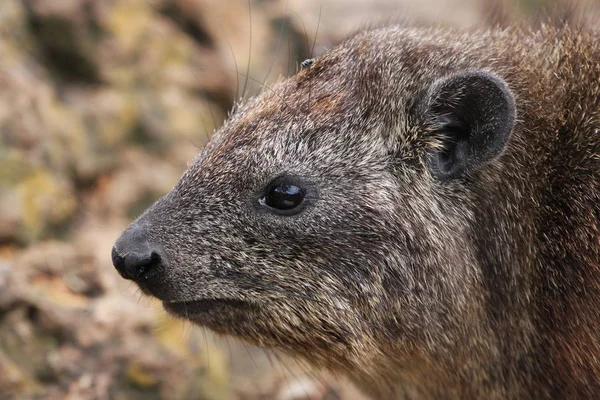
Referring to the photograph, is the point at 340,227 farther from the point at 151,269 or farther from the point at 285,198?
the point at 151,269

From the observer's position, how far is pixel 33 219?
6.47 m

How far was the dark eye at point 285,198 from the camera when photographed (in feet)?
14.7

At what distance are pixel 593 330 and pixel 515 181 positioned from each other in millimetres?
967

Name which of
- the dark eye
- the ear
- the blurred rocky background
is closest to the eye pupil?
the dark eye

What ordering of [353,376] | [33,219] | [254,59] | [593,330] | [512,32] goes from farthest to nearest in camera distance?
Answer: [254,59] → [33,219] → [512,32] → [353,376] → [593,330]

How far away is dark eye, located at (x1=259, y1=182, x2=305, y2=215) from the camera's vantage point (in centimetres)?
449

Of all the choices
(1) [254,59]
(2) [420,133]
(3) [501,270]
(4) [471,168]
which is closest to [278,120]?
(2) [420,133]

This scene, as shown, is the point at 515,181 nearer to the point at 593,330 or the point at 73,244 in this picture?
the point at 593,330

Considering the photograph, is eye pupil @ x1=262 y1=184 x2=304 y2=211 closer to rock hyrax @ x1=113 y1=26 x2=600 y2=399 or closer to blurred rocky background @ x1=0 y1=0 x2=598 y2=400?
rock hyrax @ x1=113 y1=26 x2=600 y2=399

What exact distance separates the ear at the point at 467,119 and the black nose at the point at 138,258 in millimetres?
1705

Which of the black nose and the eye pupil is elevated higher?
the eye pupil

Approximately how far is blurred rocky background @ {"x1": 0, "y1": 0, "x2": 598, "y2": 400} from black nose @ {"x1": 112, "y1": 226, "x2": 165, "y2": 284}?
1.12m

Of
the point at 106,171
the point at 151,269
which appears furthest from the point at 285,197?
the point at 106,171

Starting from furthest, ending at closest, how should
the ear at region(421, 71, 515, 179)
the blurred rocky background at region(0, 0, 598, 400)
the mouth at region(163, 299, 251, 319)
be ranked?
the blurred rocky background at region(0, 0, 598, 400) → the mouth at region(163, 299, 251, 319) → the ear at region(421, 71, 515, 179)
